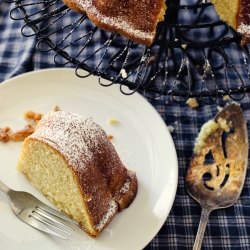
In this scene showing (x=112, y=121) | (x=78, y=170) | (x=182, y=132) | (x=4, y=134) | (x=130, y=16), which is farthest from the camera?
(x=182, y=132)

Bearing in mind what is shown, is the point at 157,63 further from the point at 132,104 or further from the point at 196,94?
the point at 196,94

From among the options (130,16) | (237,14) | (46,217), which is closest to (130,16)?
(130,16)

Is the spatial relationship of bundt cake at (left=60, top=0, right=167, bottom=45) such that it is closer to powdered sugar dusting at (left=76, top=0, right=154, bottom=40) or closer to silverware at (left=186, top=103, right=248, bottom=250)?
powdered sugar dusting at (left=76, top=0, right=154, bottom=40)

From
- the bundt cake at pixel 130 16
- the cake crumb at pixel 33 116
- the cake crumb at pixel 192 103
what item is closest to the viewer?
the bundt cake at pixel 130 16

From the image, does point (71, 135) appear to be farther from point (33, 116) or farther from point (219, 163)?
point (219, 163)

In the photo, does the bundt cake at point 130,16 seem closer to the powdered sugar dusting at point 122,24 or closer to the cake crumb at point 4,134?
the powdered sugar dusting at point 122,24

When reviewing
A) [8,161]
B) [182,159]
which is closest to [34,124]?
[8,161]

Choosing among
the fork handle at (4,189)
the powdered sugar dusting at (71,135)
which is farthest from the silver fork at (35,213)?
the powdered sugar dusting at (71,135)
